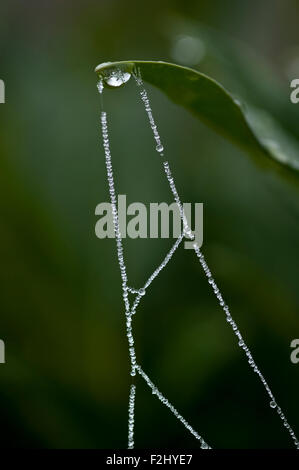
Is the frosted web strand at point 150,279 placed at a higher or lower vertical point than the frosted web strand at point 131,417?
higher

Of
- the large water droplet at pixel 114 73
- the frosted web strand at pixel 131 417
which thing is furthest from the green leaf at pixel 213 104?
the frosted web strand at pixel 131 417

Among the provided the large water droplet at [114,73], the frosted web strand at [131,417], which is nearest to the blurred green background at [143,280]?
the frosted web strand at [131,417]

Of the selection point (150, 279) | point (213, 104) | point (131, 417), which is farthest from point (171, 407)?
point (213, 104)

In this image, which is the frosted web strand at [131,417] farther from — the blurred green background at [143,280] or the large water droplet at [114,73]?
the large water droplet at [114,73]

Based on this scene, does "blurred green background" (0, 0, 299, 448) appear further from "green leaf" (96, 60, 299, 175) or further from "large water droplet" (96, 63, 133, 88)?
"large water droplet" (96, 63, 133, 88)

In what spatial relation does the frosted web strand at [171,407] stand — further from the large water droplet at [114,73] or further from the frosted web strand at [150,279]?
the large water droplet at [114,73]

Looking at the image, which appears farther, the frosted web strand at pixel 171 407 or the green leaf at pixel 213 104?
the frosted web strand at pixel 171 407

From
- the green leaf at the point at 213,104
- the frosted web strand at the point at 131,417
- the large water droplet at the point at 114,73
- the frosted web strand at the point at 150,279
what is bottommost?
the frosted web strand at the point at 131,417

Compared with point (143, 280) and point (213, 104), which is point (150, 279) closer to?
point (143, 280)
